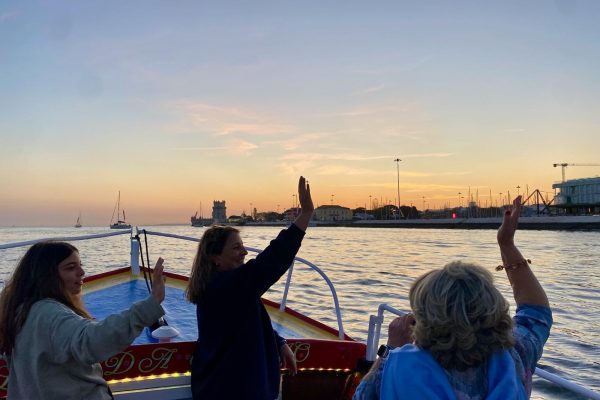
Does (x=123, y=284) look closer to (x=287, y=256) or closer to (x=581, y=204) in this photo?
(x=287, y=256)

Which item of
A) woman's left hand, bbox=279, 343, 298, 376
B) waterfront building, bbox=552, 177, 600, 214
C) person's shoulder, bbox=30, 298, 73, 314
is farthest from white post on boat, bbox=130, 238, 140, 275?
waterfront building, bbox=552, 177, 600, 214

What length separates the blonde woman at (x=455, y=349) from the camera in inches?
60.6

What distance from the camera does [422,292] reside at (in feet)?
5.50

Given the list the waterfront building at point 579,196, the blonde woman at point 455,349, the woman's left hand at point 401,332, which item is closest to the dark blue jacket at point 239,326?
the woman's left hand at point 401,332

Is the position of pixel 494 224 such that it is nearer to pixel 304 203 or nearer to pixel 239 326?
pixel 304 203

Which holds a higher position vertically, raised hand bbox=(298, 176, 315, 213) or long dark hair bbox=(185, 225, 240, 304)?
raised hand bbox=(298, 176, 315, 213)

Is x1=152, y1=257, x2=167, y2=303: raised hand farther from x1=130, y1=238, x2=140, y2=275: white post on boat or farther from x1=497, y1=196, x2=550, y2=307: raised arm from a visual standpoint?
x1=130, y1=238, x2=140, y2=275: white post on boat

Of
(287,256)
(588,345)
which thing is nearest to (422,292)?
(287,256)

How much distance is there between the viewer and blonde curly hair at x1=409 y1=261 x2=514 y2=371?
5.19 feet

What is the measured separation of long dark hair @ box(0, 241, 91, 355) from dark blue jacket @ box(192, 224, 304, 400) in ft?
2.02

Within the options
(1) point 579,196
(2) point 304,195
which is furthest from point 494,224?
(2) point 304,195

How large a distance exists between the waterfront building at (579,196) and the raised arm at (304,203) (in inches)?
4822

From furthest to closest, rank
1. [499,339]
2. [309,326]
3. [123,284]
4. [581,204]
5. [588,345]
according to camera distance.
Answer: [581,204], [588,345], [123,284], [309,326], [499,339]

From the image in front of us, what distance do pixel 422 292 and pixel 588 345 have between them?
11.1 meters
